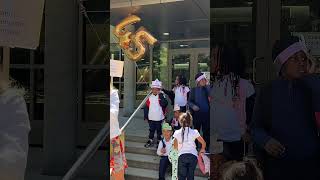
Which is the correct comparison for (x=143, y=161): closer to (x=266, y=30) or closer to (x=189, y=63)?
(x=189, y=63)

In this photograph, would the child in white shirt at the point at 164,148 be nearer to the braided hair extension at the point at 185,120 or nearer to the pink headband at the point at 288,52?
the braided hair extension at the point at 185,120

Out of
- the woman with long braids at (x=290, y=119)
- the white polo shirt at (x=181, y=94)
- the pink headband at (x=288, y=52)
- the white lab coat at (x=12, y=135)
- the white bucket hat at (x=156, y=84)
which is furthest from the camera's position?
the white bucket hat at (x=156, y=84)

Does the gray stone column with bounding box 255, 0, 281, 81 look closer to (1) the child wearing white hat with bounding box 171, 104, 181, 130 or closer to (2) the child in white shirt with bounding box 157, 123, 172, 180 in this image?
(1) the child wearing white hat with bounding box 171, 104, 181, 130

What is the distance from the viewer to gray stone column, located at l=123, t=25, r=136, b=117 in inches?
156

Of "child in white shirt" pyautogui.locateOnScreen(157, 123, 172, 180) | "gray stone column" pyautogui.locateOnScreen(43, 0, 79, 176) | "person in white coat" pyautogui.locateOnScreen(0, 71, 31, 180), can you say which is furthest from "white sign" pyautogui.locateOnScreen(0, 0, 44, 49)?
"gray stone column" pyautogui.locateOnScreen(43, 0, 79, 176)

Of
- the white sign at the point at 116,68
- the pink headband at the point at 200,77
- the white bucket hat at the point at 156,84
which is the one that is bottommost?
the white bucket hat at the point at 156,84

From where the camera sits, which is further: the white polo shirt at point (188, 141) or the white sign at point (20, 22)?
the white polo shirt at point (188, 141)

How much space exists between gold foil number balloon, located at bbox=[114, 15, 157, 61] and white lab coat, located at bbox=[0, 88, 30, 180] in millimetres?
2109

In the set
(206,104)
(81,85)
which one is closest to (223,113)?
(206,104)

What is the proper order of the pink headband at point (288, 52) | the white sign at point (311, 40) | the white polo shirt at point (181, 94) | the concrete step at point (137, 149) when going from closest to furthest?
the pink headband at point (288, 52)
the white sign at point (311, 40)
the white polo shirt at point (181, 94)
the concrete step at point (137, 149)

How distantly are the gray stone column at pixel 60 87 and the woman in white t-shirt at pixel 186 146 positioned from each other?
322 cm

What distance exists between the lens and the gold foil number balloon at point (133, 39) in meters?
3.89

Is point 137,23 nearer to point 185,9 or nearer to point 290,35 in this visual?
point 185,9

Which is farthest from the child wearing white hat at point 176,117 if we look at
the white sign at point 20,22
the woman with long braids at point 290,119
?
the white sign at point 20,22
